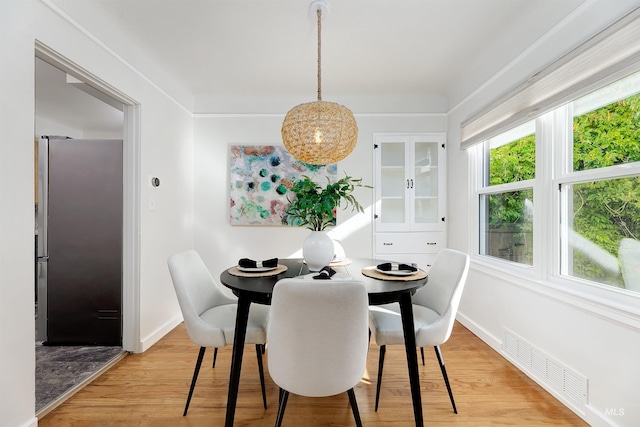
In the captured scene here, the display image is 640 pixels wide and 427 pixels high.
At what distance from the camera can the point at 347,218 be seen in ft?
11.4

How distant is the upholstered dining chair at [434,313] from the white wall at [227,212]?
4.83ft

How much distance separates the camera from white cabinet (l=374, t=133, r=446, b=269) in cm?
340

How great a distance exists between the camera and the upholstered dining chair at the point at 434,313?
161 centimetres

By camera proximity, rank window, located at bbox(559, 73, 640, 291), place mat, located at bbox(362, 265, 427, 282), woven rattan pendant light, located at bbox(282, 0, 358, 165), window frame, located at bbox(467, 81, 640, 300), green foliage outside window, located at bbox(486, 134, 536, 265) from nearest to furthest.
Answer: window, located at bbox(559, 73, 640, 291)
place mat, located at bbox(362, 265, 427, 282)
window frame, located at bbox(467, 81, 640, 300)
woven rattan pendant light, located at bbox(282, 0, 358, 165)
green foliage outside window, located at bbox(486, 134, 536, 265)

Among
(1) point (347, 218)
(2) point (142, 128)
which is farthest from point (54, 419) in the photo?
(1) point (347, 218)

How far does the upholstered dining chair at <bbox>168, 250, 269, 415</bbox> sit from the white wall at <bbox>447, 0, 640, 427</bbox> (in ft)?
5.86

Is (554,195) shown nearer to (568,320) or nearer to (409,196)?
(568,320)

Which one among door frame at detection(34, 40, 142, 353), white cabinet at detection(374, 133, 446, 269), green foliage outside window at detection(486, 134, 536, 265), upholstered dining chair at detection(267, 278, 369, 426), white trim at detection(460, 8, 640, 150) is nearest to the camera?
upholstered dining chair at detection(267, 278, 369, 426)

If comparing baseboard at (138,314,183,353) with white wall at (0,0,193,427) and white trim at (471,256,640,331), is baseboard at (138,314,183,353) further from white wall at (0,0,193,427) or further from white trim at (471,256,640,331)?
white trim at (471,256,640,331)

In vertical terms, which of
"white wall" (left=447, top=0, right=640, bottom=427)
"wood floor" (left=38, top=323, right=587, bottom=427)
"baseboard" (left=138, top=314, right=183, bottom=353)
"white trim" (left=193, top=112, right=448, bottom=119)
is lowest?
"wood floor" (left=38, top=323, right=587, bottom=427)

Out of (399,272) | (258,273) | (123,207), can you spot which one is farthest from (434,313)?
(123,207)

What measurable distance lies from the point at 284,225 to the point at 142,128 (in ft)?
5.60

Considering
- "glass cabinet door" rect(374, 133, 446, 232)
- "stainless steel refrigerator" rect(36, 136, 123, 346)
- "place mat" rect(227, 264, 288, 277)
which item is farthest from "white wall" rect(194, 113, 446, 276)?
"place mat" rect(227, 264, 288, 277)

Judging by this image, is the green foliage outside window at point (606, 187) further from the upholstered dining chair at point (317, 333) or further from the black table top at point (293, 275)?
the upholstered dining chair at point (317, 333)
